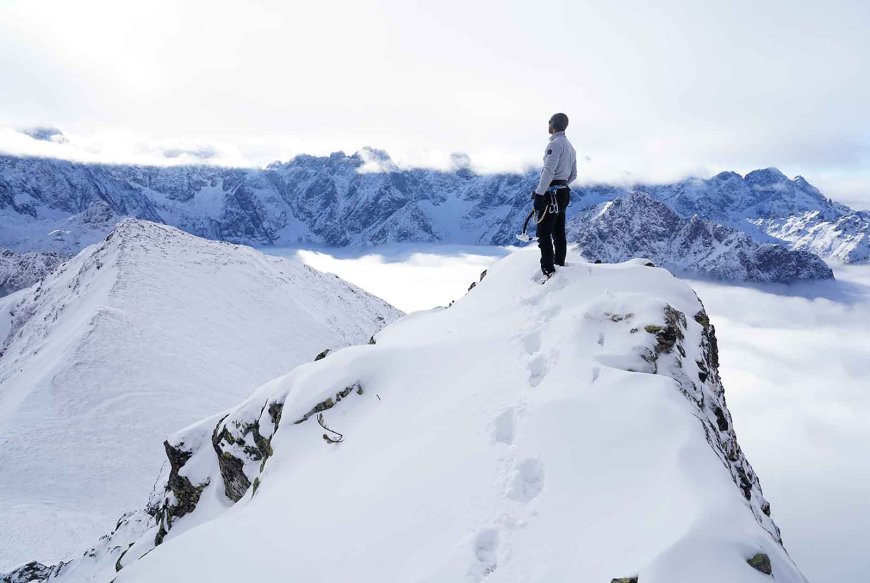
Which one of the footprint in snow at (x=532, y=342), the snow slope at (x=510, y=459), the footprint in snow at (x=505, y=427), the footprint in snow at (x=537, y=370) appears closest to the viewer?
the snow slope at (x=510, y=459)

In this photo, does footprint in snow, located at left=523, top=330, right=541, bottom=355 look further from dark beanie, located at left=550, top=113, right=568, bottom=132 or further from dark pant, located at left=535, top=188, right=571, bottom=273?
dark beanie, located at left=550, top=113, right=568, bottom=132

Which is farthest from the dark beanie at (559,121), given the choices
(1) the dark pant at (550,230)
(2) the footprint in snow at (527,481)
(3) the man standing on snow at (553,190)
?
(2) the footprint in snow at (527,481)

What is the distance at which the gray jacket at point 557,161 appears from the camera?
37.7 ft

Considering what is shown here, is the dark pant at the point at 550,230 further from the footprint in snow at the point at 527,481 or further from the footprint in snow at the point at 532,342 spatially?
the footprint in snow at the point at 527,481

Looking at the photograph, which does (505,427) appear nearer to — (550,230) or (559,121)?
(550,230)

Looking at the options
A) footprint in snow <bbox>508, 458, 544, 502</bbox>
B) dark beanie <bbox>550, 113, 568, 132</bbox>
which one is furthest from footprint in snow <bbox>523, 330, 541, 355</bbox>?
dark beanie <bbox>550, 113, 568, 132</bbox>

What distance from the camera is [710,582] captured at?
393 cm

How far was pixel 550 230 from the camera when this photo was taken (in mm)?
11945

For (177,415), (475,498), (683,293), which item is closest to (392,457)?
(475,498)

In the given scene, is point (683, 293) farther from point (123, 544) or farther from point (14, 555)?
point (14, 555)

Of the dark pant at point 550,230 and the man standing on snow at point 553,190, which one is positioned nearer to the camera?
the man standing on snow at point 553,190

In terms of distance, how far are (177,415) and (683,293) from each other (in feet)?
143

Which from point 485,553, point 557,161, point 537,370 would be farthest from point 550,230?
point 485,553

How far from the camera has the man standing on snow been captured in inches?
456
